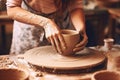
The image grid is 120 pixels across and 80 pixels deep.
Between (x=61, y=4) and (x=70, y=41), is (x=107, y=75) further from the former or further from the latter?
(x=61, y=4)

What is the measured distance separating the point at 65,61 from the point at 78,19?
1.66ft

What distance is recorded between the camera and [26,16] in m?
1.90

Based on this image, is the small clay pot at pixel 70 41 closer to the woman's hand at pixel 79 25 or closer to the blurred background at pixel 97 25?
the woman's hand at pixel 79 25

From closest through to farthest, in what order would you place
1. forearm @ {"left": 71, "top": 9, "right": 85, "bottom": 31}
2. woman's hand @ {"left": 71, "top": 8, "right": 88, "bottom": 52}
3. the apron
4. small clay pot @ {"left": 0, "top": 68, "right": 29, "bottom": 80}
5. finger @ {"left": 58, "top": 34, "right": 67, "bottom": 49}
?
small clay pot @ {"left": 0, "top": 68, "right": 29, "bottom": 80}
finger @ {"left": 58, "top": 34, "right": 67, "bottom": 49}
woman's hand @ {"left": 71, "top": 8, "right": 88, "bottom": 52}
forearm @ {"left": 71, "top": 9, "right": 85, "bottom": 31}
the apron

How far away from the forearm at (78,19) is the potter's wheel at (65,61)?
202 mm

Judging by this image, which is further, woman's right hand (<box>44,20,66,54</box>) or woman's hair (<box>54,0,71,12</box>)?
woman's hair (<box>54,0,71,12</box>)

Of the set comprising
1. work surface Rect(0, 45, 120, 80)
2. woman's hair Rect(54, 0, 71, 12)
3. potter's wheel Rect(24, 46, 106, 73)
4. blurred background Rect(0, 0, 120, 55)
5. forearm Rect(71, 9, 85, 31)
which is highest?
woman's hair Rect(54, 0, 71, 12)

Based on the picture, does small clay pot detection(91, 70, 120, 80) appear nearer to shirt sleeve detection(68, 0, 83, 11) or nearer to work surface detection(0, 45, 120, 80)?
work surface detection(0, 45, 120, 80)

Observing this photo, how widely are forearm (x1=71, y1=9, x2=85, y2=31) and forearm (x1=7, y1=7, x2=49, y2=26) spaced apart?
29 cm

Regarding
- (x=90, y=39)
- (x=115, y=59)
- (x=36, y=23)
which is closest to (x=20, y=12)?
(x=36, y=23)

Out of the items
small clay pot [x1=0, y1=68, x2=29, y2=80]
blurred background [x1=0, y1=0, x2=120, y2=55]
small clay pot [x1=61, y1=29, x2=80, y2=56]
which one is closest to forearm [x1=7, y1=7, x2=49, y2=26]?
small clay pot [x1=61, y1=29, x2=80, y2=56]

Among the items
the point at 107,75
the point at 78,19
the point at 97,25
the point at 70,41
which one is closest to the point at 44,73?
the point at 70,41

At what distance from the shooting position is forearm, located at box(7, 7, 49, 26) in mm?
1847

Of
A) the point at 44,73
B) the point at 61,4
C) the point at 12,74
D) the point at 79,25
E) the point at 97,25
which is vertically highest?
the point at 61,4
